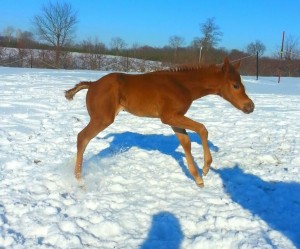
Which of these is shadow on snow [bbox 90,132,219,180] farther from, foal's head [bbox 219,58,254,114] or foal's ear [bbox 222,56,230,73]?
foal's ear [bbox 222,56,230,73]

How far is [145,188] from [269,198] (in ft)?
4.90

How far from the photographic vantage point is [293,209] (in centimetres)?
404

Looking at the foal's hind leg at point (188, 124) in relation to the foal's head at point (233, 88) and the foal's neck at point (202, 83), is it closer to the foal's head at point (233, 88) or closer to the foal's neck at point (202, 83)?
the foal's neck at point (202, 83)

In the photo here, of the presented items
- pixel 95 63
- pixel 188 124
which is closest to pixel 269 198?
pixel 188 124

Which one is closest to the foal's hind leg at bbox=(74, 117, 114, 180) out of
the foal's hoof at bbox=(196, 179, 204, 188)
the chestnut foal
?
the chestnut foal

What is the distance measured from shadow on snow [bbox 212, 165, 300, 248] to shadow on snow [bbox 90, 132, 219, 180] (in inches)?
34.4

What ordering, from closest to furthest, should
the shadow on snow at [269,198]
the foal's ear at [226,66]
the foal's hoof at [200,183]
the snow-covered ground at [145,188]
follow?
1. the snow-covered ground at [145,188]
2. the shadow on snow at [269,198]
3. the foal's hoof at [200,183]
4. the foal's ear at [226,66]

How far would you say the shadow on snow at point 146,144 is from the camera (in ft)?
19.7

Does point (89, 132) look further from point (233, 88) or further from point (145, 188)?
point (233, 88)

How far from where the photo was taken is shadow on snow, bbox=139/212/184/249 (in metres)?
3.24

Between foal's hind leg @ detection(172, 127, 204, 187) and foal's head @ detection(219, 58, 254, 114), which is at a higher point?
foal's head @ detection(219, 58, 254, 114)

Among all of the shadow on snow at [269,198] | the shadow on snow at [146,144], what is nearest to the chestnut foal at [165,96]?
the shadow on snow at [269,198]

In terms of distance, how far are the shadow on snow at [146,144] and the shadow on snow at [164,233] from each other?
1.75 meters

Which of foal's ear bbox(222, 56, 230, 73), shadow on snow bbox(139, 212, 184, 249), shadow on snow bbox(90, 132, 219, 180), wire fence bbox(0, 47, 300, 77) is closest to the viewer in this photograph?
shadow on snow bbox(139, 212, 184, 249)
